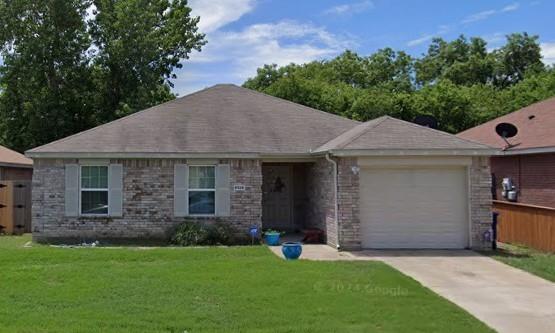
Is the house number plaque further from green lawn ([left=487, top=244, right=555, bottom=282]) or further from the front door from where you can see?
green lawn ([left=487, top=244, right=555, bottom=282])

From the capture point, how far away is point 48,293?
8.58 metres

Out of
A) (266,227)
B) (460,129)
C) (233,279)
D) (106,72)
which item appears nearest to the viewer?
(233,279)

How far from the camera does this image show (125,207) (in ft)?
53.0

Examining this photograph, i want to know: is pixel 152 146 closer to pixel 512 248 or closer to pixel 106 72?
pixel 512 248

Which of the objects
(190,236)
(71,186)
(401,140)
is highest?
(401,140)

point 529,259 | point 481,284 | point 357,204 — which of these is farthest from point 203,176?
point 481,284

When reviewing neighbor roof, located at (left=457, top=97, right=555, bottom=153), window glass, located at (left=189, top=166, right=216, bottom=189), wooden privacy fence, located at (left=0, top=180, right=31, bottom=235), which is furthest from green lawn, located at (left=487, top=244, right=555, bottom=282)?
wooden privacy fence, located at (left=0, top=180, right=31, bottom=235)

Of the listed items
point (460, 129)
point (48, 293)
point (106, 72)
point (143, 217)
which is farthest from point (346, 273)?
point (460, 129)

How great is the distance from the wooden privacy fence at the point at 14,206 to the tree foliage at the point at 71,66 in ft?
27.6

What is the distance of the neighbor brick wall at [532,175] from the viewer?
15.7 meters

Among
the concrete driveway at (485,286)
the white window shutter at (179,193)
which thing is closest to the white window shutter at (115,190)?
the white window shutter at (179,193)

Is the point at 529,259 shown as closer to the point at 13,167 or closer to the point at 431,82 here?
the point at 13,167

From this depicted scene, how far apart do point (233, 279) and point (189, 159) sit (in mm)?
7023

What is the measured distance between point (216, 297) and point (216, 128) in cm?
1013
